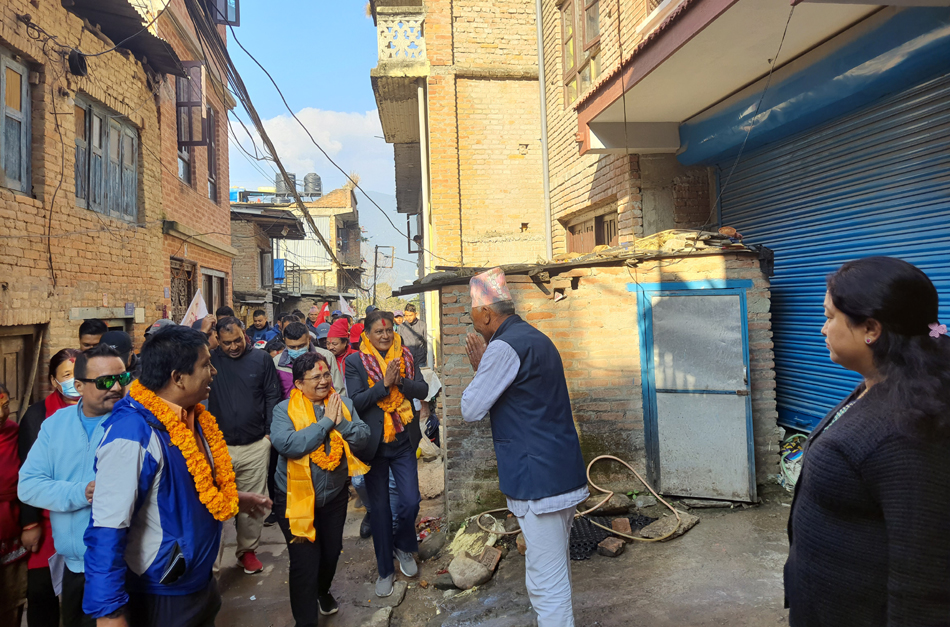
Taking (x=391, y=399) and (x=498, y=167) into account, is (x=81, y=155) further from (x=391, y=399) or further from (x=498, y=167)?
(x=498, y=167)

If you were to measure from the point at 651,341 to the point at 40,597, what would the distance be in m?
4.49

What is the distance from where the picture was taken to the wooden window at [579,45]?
23.3ft

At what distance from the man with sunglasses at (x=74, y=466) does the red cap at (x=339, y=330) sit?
3515 mm

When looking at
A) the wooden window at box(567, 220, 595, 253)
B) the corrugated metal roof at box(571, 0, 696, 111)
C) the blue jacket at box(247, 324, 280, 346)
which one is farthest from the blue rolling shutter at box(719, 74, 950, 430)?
the blue jacket at box(247, 324, 280, 346)

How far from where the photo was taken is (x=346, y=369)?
4.34 metres

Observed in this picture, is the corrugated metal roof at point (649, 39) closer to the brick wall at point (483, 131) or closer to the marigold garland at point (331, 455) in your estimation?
the marigold garland at point (331, 455)

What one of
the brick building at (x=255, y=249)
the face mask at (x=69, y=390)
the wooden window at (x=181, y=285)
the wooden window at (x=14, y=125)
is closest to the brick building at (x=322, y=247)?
the brick building at (x=255, y=249)

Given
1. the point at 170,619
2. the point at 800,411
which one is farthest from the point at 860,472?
the point at 800,411

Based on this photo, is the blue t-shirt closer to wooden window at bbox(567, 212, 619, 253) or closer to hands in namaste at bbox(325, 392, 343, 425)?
hands in namaste at bbox(325, 392, 343, 425)

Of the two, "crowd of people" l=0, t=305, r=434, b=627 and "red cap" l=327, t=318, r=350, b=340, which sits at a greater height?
"red cap" l=327, t=318, r=350, b=340

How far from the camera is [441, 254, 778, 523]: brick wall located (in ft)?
15.8

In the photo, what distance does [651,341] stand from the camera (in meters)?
4.84

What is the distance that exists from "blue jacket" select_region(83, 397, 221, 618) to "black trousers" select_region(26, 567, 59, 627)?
1.40 meters

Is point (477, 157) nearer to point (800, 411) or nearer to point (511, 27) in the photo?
point (511, 27)
